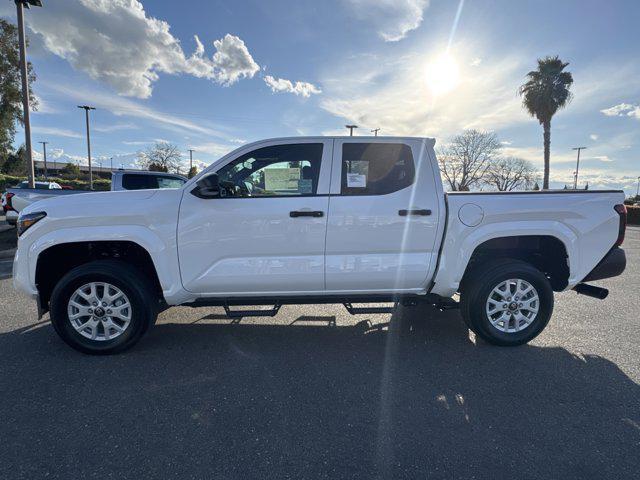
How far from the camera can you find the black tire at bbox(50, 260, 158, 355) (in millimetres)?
Result: 3344

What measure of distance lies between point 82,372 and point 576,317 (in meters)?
5.42

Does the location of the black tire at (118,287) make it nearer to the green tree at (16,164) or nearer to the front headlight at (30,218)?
the front headlight at (30,218)

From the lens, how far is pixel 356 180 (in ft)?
11.5

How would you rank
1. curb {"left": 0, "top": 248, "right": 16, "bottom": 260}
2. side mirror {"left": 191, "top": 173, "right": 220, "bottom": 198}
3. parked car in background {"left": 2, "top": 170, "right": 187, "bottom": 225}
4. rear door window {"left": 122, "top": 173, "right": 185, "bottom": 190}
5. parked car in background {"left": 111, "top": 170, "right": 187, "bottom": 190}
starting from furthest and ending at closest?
rear door window {"left": 122, "top": 173, "right": 185, "bottom": 190}, parked car in background {"left": 111, "top": 170, "right": 187, "bottom": 190}, curb {"left": 0, "top": 248, "right": 16, "bottom": 260}, parked car in background {"left": 2, "top": 170, "right": 187, "bottom": 225}, side mirror {"left": 191, "top": 173, "right": 220, "bottom": 198}

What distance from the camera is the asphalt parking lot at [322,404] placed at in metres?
2.15

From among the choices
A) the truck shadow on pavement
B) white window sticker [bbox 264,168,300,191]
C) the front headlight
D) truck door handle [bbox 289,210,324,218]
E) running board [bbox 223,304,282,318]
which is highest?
white window sticker [bbox 264,168,300,191]

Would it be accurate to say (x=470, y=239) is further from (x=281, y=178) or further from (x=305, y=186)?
(x=281, y=178)

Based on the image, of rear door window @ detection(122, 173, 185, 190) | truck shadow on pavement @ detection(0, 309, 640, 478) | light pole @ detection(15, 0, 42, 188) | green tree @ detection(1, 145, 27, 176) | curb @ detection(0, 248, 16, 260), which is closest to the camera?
truck shadow on pavement @ detection(0, 309, 640, 478)

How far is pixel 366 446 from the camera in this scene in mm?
2283

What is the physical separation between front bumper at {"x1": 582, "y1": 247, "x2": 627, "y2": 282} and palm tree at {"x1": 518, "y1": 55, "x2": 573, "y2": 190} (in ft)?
86.5

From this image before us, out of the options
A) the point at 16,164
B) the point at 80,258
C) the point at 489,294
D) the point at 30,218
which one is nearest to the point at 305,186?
the point at 489,294

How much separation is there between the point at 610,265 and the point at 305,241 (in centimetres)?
307

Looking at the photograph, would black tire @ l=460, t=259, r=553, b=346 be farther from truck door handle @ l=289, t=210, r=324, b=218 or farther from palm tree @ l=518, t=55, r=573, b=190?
palm tree @ l=518, t=55, r=573, b=190

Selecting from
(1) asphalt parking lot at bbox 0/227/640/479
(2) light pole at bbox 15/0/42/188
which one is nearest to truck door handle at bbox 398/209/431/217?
(1) asphalt parking lot at bbox 0/227/640/479
